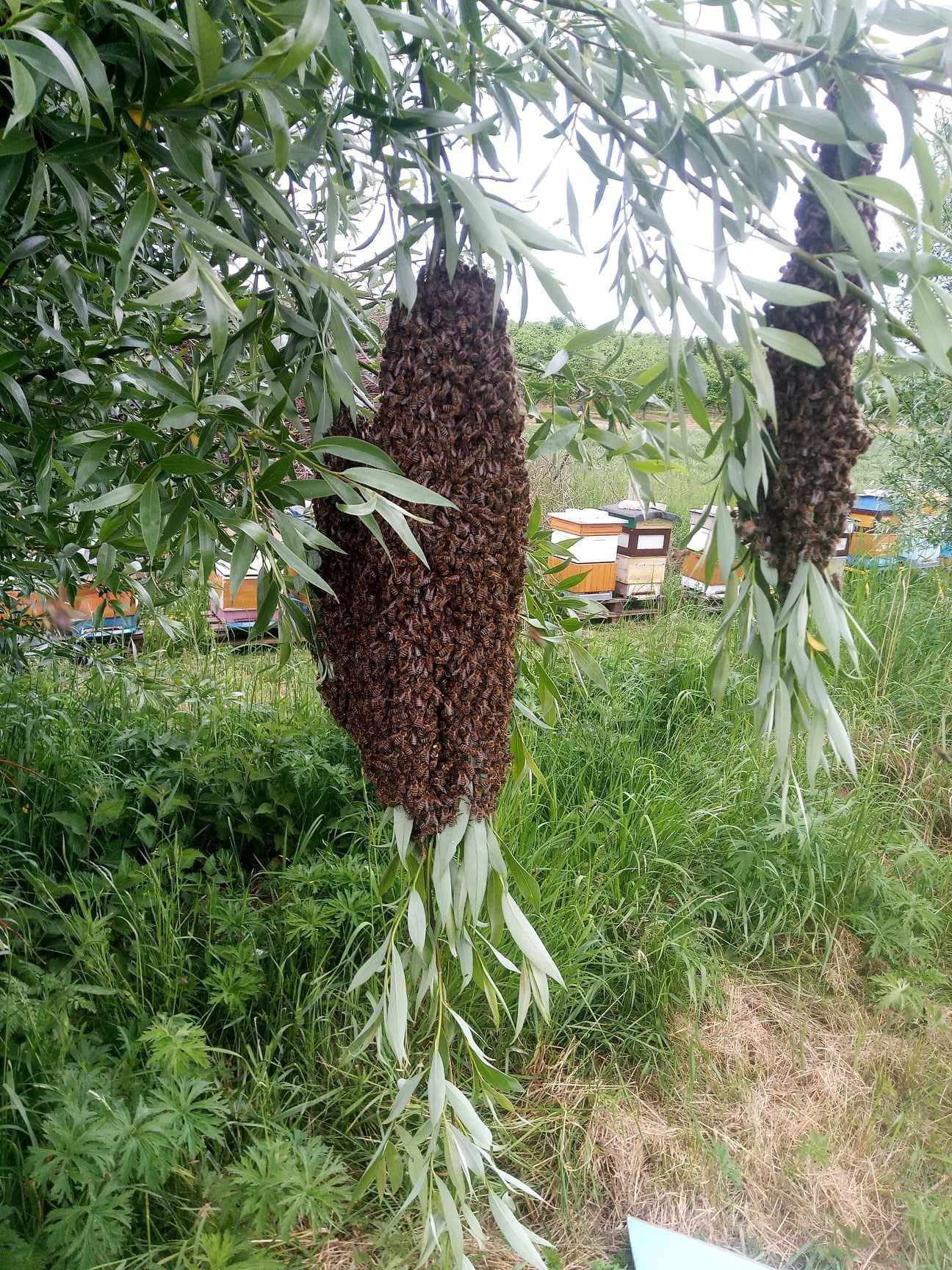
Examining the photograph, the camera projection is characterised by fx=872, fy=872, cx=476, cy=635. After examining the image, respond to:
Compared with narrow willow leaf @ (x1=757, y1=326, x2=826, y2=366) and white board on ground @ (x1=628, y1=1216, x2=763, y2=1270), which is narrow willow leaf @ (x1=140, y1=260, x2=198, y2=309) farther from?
white board on ground @ (x1=628, y1=1216, x2=763, y2=1270)

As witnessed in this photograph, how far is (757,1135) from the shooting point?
157 cm

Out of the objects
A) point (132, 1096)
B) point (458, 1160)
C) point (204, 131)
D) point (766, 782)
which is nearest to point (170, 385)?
point (204, 131)

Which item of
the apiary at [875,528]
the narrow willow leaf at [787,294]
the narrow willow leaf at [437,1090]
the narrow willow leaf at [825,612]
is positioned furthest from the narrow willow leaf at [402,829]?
the apiary at [875,528]

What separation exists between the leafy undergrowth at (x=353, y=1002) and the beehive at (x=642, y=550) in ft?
5.38

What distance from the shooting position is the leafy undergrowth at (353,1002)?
46.5 inches

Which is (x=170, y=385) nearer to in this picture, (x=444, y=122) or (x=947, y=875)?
(x=444, y=122)

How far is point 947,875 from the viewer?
2115mm

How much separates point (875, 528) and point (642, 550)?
946 millimetres

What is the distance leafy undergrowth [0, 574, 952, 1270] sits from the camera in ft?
3.87

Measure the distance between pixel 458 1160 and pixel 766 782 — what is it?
146 centimetres

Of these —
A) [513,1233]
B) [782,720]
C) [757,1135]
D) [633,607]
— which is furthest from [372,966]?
[633,607]

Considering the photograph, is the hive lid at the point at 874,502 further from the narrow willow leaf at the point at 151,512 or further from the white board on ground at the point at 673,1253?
the narrow willow leaf at the point at 151,512

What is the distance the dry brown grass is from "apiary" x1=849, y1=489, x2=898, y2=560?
1.84m

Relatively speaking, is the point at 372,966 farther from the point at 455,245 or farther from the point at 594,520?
the point at 594,520
